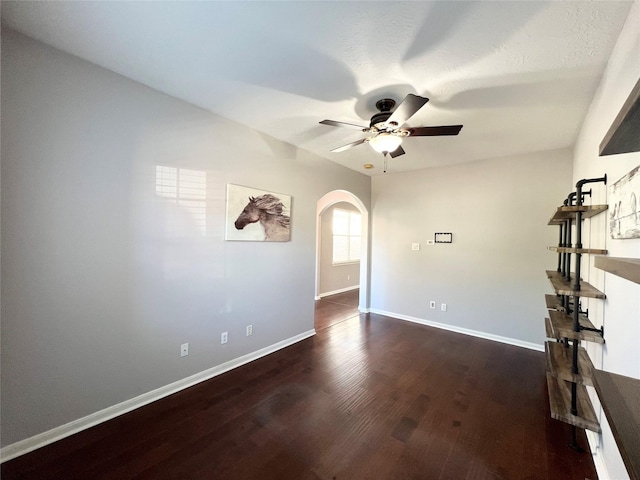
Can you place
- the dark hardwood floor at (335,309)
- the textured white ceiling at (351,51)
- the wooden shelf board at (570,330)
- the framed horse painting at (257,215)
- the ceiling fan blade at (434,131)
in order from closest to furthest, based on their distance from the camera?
the textured white ceiling at (351,51) → the wooden shelf board at (570,330) → the ceiling fan blade at (434,131) → the framed horse painting at (257,215) → the dark hardwood floor at (335,309)

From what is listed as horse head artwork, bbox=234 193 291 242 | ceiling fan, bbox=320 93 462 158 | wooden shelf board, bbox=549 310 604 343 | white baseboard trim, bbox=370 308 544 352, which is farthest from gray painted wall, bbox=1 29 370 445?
white baseboard trim, bbox=370 308 544 352

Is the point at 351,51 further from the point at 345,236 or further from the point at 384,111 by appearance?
the point at 345,236

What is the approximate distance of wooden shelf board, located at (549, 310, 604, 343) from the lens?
65.4 inches

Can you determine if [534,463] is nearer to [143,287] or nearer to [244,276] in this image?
[244,276]

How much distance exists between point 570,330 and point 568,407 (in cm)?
55

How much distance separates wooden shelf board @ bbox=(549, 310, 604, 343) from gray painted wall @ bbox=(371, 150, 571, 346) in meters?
1.80

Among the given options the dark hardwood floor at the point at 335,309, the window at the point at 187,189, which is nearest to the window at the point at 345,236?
the dark hardwood floor at the point at 335,309

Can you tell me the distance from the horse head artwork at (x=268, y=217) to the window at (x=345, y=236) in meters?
3.68

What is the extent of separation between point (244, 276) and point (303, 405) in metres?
1.45

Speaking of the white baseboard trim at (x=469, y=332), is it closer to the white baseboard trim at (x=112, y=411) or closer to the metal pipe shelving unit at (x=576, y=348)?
the metal pipe shelving unit at (x=576, y=348)

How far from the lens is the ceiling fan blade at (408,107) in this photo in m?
1.71

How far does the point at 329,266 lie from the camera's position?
6.79m

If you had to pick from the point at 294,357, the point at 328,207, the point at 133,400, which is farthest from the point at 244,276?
the point at 328,207

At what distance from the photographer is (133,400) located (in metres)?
2.20
